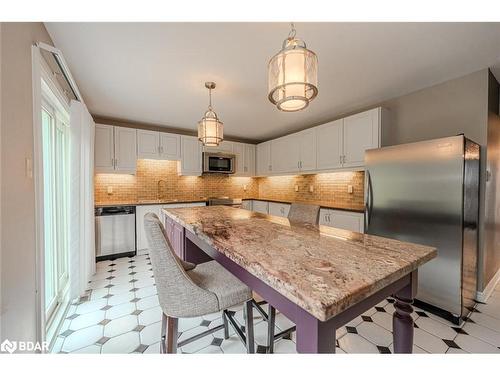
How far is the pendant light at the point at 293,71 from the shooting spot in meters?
1.05

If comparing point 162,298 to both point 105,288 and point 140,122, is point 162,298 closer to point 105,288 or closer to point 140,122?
point 105,288

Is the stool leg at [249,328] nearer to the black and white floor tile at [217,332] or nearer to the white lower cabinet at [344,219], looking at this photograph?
the black and white floor tile at [217,332]

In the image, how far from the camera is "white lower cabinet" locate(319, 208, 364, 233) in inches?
106

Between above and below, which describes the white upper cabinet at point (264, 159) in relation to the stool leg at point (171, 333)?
above

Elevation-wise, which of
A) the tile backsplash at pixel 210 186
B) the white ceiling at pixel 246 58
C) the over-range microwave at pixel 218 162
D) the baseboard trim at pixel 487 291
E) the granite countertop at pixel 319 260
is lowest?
the baseboard trim at pixel 487 291

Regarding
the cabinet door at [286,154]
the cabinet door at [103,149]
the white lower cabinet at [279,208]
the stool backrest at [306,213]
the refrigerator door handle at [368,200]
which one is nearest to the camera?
the stool backrest at [306,213]

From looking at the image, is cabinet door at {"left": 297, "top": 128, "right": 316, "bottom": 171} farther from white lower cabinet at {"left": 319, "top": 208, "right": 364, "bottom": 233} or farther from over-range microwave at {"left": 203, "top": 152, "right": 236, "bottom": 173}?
over-range microwave at {"left": 203, "top": 152, "right": 236, "bottom": 173}

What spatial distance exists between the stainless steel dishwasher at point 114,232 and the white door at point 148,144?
1008mm

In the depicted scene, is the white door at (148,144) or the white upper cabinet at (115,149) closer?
the white upper cabinet at (115,149)

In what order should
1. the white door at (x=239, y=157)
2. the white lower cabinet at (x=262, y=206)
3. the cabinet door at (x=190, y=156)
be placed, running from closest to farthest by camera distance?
the cabinet door at (x=190, y=156)
the white lower cabinet at (x=262, y=206)
the white door at (x=239, y=157)

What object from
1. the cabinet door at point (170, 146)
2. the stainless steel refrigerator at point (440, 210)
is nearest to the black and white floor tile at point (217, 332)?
the stainless steel refrigerator at point (440, 210)
